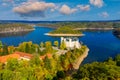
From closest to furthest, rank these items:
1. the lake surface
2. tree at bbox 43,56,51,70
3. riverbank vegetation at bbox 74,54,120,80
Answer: riverbank vegetation at bbox 74,54,120,80 → tree at bbox 43,56,51,70 → the lake surface

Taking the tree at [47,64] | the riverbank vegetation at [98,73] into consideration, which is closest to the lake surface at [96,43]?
the tree at [47,64]

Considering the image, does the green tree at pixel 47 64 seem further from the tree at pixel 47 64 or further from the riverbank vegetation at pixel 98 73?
the riverbank vegetation at pixel 98 73

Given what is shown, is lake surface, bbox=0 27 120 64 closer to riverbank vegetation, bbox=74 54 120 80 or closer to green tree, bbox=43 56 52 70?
green tree, bbox=43 56 52 70

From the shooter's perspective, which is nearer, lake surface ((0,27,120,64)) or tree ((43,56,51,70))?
tree ((43,56,51,70))

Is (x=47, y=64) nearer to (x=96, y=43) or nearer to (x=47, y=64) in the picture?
(x=47, y=64)

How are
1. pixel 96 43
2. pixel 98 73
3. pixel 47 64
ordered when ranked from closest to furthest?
1. pixel 98 73
2. pixel 47 64
3. pixel 96 43

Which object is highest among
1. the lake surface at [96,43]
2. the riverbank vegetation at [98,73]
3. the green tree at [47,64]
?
the riverbank vegetation at [98,73]

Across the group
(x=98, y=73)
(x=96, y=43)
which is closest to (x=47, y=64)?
(x=98, y=73)

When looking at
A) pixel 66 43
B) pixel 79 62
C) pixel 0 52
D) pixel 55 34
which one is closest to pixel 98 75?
pixel 79 62

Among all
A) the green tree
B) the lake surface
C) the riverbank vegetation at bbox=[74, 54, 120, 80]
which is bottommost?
the lake surface

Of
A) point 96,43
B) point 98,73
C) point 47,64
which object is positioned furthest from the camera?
point 96,43

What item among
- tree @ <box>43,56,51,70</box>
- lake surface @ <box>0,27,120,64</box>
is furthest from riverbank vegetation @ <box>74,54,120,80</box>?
lake surface @ <box>0,27,120,64</box>

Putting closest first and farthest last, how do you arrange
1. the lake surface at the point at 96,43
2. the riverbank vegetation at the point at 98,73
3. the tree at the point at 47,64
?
the riverbank vegetation at the point at 98,73
the tree at the point at 47,64
the lake surface at the point at 96,43
